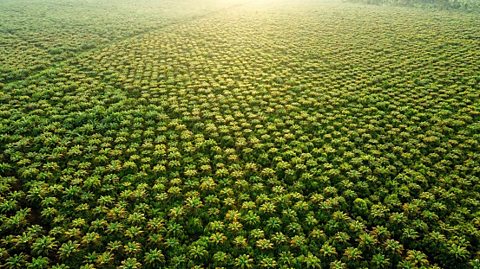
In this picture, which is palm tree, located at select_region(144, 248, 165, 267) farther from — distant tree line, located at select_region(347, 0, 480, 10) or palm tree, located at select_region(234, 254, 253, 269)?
distant tree line, located at select_region(347, 0, 480, 10)

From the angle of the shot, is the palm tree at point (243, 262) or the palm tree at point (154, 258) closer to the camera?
the palm tree at point (154, 258)

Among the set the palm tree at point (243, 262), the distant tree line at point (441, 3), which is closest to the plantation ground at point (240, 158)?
the palm tree at point (243, 262)

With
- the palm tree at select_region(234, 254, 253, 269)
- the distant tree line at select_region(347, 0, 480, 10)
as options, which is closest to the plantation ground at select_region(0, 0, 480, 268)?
the palm tree at select_region(234, 254, 253, 269)

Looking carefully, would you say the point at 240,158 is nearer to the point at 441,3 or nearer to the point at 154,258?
the point at 154,258

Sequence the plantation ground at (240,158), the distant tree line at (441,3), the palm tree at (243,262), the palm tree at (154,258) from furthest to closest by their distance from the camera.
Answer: the distant tree line at (441,3) < the plantation ground at (240,158) < the palm tree at (243,262) < the palm tree at (154,258)

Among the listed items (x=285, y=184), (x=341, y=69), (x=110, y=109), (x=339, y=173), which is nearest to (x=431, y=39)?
(x=341, y=69)

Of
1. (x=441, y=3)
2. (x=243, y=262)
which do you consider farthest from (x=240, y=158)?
(x=441, y=3)

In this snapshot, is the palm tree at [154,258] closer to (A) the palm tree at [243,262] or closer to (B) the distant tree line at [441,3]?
(A) the palm tree at [243,262]

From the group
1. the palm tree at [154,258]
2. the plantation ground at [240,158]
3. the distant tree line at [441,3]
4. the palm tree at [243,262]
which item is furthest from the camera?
the distant tree line at [441,3]
